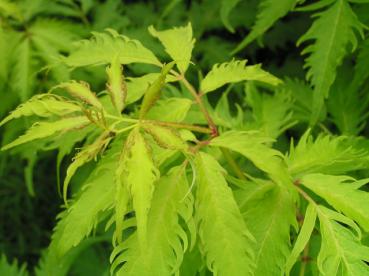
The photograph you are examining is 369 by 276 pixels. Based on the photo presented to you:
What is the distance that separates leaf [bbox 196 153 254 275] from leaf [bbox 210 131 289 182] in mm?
58

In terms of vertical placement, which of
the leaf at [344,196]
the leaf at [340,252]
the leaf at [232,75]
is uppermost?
the leaf at [232,75]

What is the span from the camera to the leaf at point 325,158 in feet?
3.11

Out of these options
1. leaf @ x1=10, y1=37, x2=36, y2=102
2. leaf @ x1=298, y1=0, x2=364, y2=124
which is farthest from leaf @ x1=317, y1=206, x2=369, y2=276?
leaf @ x1=10, y1=37, x2=36, y2=102

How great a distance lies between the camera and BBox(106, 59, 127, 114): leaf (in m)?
0.85

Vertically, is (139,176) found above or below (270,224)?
above

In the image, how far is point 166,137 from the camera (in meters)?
0.78

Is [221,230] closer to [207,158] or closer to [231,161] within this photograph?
[207,158]

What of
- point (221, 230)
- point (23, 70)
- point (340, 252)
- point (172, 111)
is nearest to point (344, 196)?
point (340, 252)

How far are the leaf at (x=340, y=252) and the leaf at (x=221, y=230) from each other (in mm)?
104

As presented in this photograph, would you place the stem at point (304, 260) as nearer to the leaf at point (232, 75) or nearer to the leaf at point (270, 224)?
the leaf at point (270, 224)

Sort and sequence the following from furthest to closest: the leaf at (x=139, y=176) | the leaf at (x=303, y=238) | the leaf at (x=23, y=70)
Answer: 1. the leaf at (x=23, y=70)
2. the leaf at (x=303, y=238)
3. the leaf at (x=139, y=176)

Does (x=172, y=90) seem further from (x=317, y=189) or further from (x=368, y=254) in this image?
(x=368, y=254)

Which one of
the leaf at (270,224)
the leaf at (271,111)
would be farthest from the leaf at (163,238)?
the leaf at (271,111)

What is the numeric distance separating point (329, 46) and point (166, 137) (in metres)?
0.49
